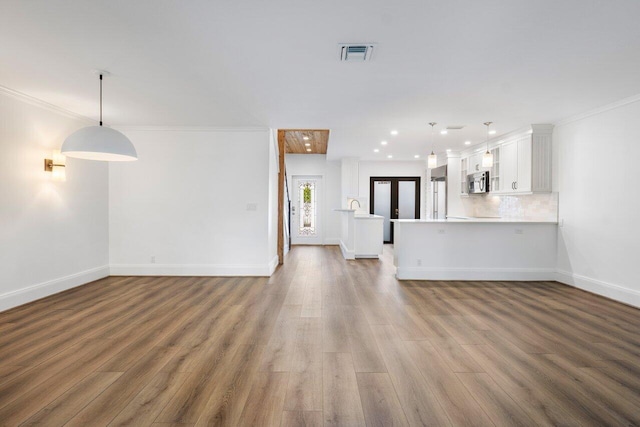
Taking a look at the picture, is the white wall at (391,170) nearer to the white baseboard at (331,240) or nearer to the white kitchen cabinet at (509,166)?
the white baseboard at (331,240)

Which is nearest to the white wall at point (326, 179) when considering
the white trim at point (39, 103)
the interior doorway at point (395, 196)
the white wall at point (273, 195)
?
the interior doorway at point (395, 196)

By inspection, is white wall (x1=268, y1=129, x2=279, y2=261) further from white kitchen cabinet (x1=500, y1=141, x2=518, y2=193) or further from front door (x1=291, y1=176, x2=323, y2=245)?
white kitchen cabinet (x1=500, y1=141, x2=518, y2=193)

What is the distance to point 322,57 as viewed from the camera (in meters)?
3.01

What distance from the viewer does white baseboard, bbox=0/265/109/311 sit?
3918mm

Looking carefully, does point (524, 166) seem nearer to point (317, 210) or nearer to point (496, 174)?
point (496, 174)

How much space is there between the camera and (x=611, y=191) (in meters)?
4.48

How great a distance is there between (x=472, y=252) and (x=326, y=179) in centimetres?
554

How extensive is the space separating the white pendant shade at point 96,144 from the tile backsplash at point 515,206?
20.8ft

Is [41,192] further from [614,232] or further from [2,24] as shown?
[614,232]

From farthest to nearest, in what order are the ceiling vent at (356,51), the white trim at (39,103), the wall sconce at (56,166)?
the wall sconce at (56,166)
the white trim at (39,103)
the ceiling vent at (356,51)

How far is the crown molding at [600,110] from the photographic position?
4.12 m

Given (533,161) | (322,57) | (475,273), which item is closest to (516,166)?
(533,161)

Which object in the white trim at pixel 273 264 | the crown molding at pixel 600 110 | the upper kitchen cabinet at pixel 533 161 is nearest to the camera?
the crown molding at pixel 600 110

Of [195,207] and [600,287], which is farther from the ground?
[195,207]
